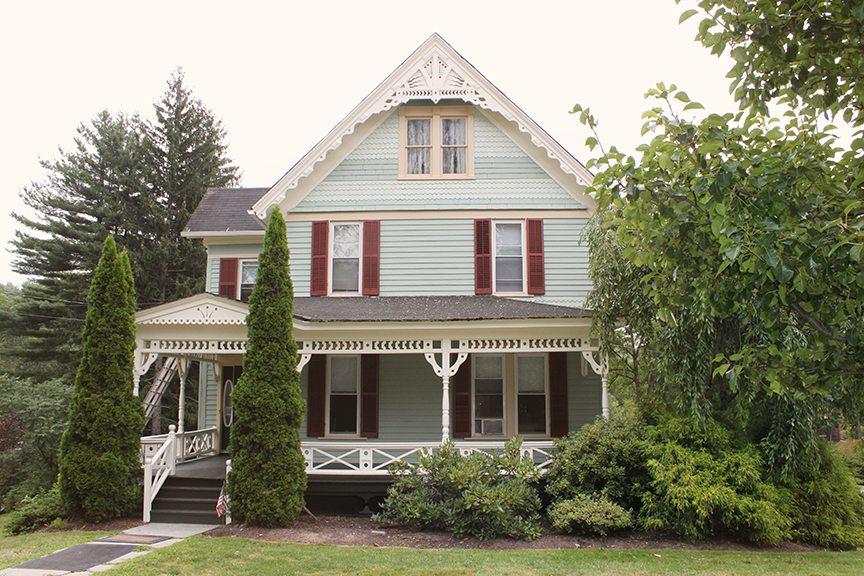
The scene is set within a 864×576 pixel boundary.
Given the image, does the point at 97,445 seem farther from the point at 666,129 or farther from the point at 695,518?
the point at 666,129

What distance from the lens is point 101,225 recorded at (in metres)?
29.1

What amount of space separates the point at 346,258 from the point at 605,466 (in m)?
7.59

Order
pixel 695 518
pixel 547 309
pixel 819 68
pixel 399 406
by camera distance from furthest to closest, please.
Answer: pixel 399 406 < pixel 547 309 < pixel 695 518 < pixel 819 68

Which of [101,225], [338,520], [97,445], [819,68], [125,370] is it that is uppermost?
[101,225]

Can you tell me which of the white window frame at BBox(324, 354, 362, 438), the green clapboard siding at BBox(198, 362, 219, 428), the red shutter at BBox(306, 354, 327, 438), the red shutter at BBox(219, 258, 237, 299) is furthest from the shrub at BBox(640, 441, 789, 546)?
the red shutter at BBox(219, 258, 237, 299)

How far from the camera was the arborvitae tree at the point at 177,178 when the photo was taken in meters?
29.2

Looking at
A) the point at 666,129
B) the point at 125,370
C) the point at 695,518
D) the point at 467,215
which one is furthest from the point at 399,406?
the point at 666,129

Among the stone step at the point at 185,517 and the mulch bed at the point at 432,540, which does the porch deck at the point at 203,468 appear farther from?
the mulch bed at the point at 432,540

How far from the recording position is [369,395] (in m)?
14.7

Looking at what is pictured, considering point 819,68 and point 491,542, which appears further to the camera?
point 491,542

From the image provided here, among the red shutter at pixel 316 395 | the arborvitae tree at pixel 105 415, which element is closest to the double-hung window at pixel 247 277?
the red shutter at pixel 316 395

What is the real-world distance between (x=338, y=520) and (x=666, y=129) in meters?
9.48

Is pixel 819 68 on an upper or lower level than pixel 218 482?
upper

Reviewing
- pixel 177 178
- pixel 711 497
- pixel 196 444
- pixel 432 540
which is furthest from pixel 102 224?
pixel 711 497
